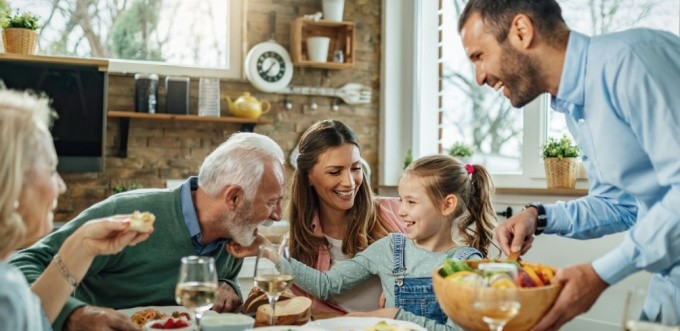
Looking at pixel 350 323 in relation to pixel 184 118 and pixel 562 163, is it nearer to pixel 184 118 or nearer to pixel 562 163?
pixel 562 163

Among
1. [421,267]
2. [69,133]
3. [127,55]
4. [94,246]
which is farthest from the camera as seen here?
[127,55]

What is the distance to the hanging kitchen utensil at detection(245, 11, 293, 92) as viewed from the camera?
498 cm

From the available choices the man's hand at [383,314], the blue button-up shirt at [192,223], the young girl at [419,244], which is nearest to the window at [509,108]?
the young girl at [419,244]

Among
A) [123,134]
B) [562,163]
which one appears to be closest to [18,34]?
[123,134]

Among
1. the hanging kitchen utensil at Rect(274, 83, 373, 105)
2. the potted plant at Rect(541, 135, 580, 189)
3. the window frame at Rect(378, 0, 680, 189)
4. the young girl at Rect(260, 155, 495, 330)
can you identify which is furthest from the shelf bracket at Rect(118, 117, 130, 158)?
the young girl at Rect(260, 155, 495, 330)

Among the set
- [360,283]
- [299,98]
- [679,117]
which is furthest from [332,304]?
[299,98]

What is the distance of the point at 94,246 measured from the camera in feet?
5.30

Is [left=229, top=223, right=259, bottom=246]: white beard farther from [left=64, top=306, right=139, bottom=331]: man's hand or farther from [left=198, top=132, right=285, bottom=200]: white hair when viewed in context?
[left=64, top=306, right=139, bottom=331]: man's hand

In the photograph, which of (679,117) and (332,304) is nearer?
(679,117)

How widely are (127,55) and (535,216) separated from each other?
12.0 ft

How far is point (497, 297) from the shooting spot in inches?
49.3

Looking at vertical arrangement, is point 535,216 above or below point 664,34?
below

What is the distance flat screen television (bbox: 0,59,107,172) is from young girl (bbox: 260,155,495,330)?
259cm

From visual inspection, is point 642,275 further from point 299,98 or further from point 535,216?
point 299,98
